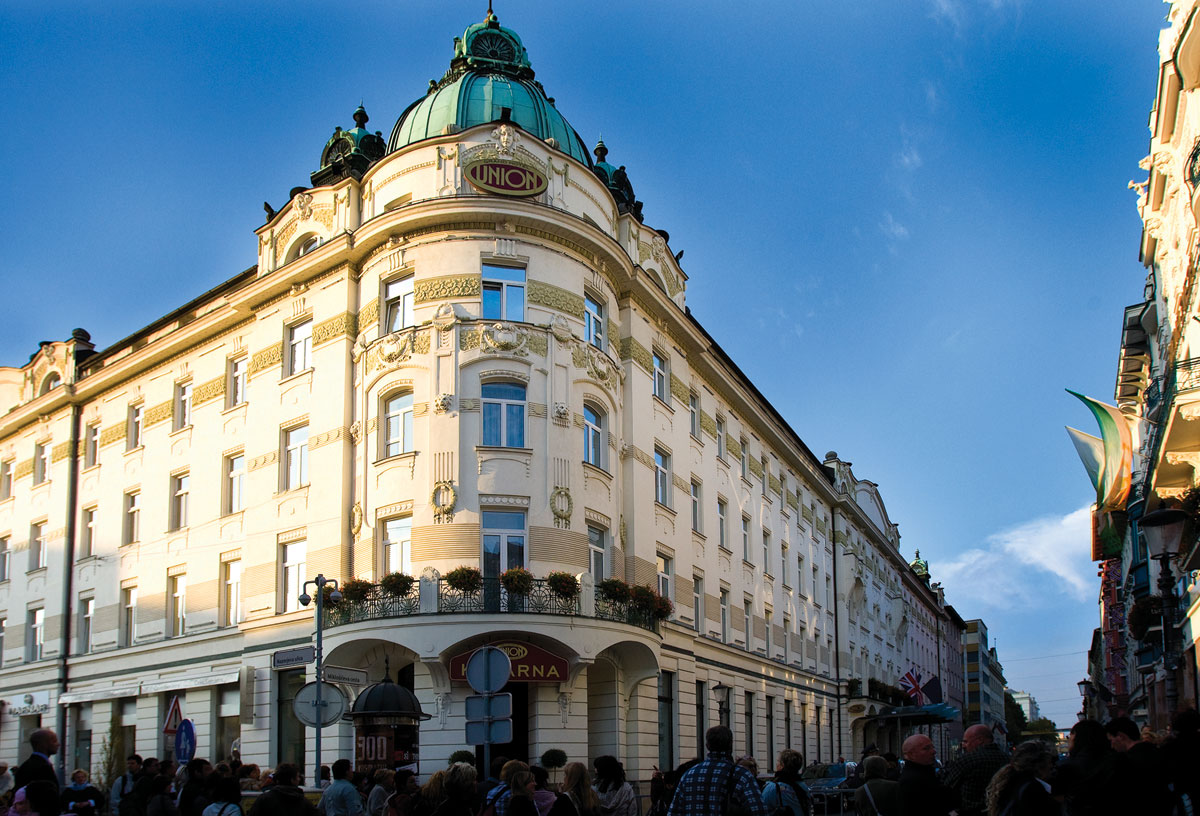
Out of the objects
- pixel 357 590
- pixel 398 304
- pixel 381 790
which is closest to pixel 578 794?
pixel 381 790

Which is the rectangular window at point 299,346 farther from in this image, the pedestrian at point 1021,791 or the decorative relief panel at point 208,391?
the pedestrian at point 1021,791

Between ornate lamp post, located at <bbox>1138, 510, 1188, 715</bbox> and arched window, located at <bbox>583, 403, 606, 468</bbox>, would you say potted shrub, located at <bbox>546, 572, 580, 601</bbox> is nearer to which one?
arched window, located at <bbox>583, 403, 606, 468</bbox>

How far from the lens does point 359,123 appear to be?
31.9m

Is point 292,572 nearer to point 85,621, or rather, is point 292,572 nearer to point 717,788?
point 85,621

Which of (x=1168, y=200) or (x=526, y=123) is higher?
(x=526, y=123)

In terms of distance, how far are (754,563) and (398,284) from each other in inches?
719

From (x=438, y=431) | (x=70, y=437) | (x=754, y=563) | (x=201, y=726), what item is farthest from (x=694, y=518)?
(x=70, y=437)

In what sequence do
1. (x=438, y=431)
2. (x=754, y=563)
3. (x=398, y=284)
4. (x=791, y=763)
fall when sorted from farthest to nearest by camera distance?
(x=754, y=563) → (x=398, y=284) → (x=438, y=431) → (x=791, y=763)

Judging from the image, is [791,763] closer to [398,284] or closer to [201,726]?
[398,284]

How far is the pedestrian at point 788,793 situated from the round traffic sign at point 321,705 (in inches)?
332

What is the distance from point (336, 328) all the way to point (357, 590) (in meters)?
7.07

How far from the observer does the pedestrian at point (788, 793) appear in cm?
1027

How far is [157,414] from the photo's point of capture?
33000mm

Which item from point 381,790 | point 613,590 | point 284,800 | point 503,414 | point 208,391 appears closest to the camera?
point 284,800
